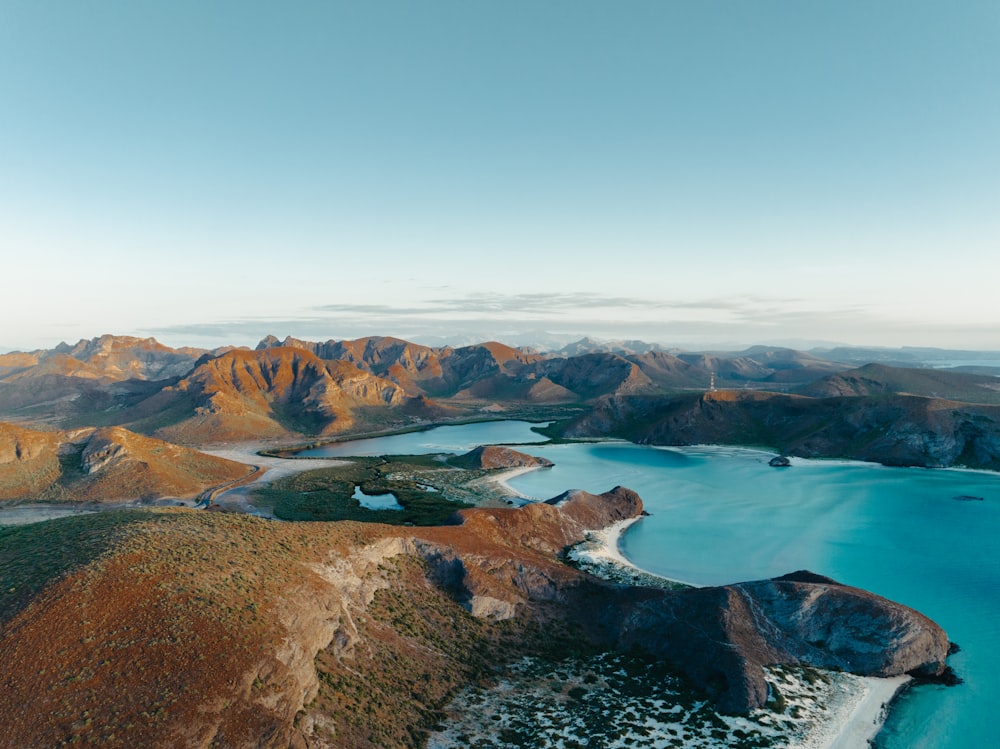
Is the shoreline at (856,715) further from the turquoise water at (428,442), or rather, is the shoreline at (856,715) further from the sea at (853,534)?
the turquoise water at (428,442)

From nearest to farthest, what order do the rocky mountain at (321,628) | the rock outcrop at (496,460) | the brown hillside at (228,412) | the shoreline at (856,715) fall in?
1. the rocky mountain at (321,628)
2. the shoreline at (856,715)
3. the rock outcrop at (496,460)
4. the brown hillside at (228,412)

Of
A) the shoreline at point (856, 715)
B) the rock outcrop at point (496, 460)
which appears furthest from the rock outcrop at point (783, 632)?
the rock outcrop at point (496, 460)

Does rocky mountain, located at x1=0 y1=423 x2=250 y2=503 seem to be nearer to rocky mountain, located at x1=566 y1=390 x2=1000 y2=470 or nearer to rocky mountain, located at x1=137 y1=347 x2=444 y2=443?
rocky mountain, located at x1=137 y1=347 x2=444 y2=443

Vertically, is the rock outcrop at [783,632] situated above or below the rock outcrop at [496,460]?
above

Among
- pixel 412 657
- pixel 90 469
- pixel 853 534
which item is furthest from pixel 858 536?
pixel 90 469

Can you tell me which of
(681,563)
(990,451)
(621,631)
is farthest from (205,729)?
(990,451)

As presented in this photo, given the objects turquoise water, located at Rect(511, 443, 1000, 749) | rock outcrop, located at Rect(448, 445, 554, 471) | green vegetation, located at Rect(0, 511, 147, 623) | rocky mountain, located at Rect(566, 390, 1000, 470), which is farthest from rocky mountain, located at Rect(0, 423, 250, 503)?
rocky mountain, located at Rect(566, 390, 1000, 470)

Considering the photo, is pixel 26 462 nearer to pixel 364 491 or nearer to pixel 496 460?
pixel 364 491
